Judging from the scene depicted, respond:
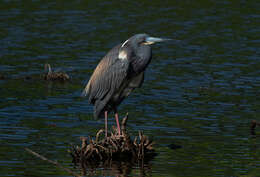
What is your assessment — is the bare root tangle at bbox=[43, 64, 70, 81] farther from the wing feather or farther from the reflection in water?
the reflection in water

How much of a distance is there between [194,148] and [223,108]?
428cm

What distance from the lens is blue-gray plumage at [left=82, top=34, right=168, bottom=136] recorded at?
1198 cm

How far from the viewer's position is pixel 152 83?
67.9ft

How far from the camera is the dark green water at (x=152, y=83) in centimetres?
1286

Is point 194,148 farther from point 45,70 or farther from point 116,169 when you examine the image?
point 45,70

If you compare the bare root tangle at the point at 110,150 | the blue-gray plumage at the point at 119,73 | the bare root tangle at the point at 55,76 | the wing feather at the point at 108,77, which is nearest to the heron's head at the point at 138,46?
the blue-gray plumage at the point at 119,73

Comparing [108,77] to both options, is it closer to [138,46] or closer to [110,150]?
[138,46]

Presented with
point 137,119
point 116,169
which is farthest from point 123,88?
point 137,119

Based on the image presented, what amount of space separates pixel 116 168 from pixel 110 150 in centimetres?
39

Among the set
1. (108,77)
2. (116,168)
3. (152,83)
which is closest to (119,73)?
(108,77)

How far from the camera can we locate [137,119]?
53.1ft

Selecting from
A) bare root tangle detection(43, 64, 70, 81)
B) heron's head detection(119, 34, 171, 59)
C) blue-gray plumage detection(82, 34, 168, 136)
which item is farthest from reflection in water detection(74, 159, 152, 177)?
bare root tangle detection(43, 64, 70, 81)

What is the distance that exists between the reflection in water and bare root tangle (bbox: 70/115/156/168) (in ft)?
0.26

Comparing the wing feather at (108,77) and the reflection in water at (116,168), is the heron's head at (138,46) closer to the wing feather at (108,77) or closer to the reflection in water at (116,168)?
the wing feather at (108,77)
